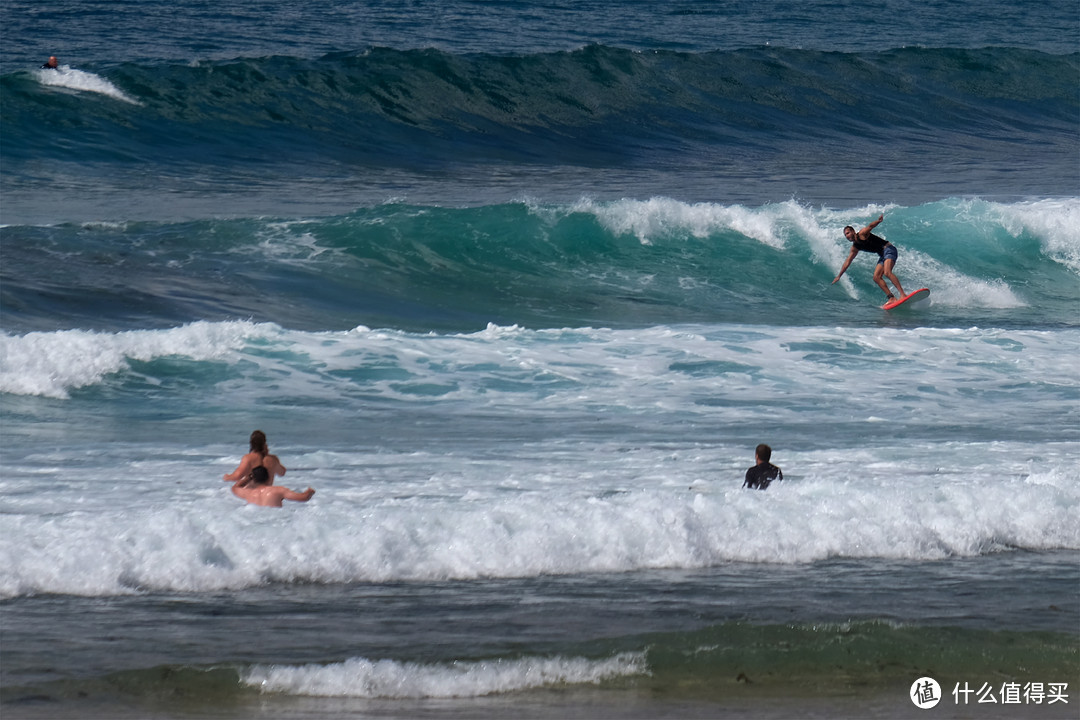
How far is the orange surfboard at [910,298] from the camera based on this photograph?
17438 mm

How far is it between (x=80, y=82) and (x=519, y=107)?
29.2ft

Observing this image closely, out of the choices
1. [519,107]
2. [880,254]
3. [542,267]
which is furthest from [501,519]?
[519,107]

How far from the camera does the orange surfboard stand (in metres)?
17.4

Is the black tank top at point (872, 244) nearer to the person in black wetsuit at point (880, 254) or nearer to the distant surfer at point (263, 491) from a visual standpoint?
the person in black wetsuit at point (880, 254)

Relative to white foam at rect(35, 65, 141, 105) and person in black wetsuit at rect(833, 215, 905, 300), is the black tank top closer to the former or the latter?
person in black wetsuit at rect(833, 215, 905, 300)

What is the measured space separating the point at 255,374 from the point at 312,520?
4.48m

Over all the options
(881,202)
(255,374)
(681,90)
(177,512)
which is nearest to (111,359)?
(255,374)

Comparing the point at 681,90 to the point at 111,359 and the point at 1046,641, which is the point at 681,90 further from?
the point at 1046,641

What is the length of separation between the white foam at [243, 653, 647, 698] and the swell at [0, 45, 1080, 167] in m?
18.9

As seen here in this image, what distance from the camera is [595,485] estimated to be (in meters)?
8.94

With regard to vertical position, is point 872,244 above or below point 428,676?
above

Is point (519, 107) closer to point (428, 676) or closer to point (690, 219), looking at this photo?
point (690, 219)

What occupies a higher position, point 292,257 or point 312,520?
point 292,257

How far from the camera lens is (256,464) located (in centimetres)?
850
